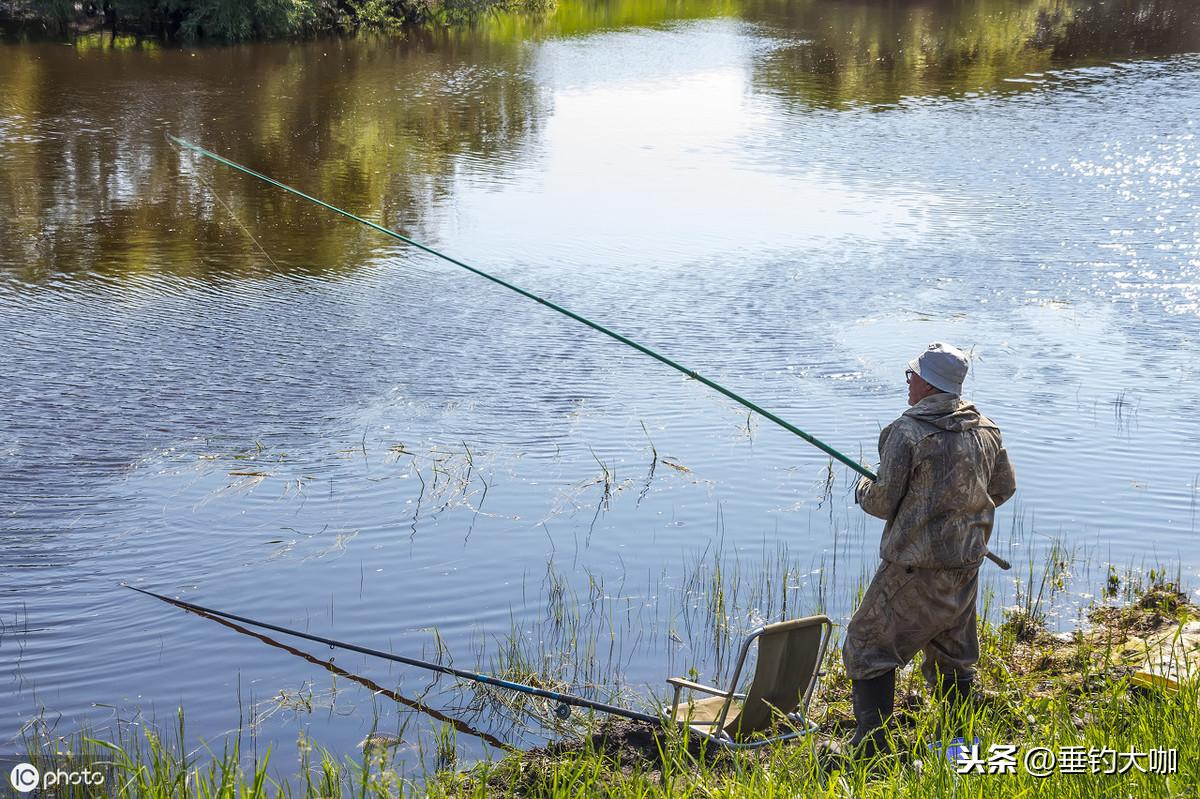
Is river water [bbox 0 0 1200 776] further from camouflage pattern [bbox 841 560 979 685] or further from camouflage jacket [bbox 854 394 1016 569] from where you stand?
camouflage jacket [bbox 854 394 1016 569]

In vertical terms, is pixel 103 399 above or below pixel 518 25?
below

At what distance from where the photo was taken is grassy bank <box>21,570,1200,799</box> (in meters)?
3.39

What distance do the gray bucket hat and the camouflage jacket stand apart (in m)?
0.04

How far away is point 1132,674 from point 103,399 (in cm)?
669

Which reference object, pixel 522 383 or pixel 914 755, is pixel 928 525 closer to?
pixel 914 755

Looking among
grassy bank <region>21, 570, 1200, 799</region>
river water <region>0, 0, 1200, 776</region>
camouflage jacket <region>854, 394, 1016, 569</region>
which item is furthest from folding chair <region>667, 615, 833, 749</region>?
river water <region>0, 0, 1200, 776</region>

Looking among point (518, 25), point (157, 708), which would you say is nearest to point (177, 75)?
point (518, 25)

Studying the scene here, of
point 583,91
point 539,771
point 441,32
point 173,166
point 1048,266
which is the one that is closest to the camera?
point 539,771

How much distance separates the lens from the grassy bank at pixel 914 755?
3.39 m

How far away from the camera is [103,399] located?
8.27 m

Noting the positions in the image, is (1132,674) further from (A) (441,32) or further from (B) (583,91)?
(A) (441,32)

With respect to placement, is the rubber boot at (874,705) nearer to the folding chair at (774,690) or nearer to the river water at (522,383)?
the folding chair at (774,690)

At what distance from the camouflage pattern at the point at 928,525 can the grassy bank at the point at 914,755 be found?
0.30 metres

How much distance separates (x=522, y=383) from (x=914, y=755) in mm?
5353
